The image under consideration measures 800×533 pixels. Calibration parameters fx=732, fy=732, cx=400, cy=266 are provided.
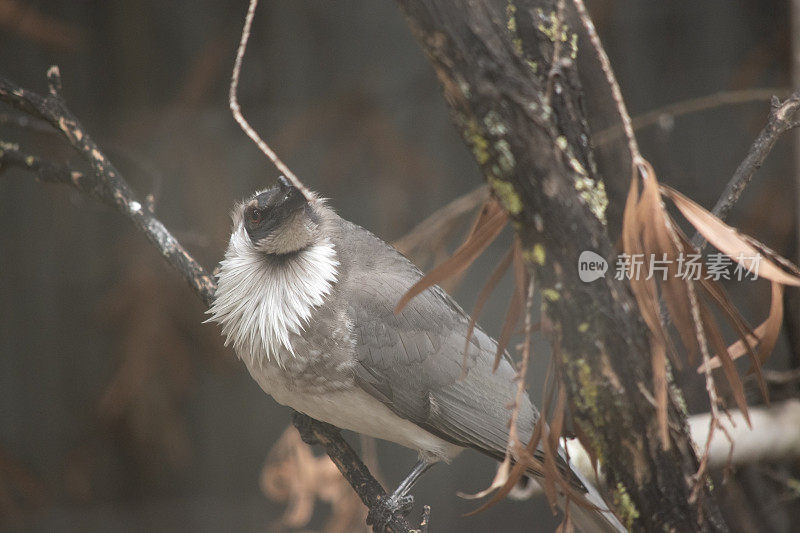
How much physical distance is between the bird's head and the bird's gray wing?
9cm

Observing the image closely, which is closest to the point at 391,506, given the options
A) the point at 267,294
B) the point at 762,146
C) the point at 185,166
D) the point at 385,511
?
the point at 385,511

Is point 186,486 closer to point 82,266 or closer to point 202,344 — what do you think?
point 202,344

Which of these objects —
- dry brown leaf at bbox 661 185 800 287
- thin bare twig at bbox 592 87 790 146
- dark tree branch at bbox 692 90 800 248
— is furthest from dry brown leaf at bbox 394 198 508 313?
dark tree branch at bbox 692 90 800 248

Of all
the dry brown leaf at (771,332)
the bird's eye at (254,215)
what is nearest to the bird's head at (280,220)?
the bird's eye at (254,215)

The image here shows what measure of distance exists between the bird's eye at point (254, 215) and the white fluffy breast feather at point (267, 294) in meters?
0.05

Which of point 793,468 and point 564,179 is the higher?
point 564,179

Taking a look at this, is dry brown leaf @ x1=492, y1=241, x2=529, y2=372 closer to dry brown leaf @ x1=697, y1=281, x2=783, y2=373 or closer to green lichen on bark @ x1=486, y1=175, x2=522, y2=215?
green lichen on bark @ x1=486, y1=175, x2=522, y2=215

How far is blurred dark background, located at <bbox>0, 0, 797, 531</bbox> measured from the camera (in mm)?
1970

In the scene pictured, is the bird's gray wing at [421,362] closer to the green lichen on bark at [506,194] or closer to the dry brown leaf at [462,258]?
the dry brown leaf at [462,258]

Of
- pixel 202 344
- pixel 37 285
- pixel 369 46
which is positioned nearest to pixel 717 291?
pixel 369 46

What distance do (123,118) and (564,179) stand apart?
164 centimetres

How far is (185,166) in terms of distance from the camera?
2.01 m

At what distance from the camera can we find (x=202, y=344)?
6.74 ft

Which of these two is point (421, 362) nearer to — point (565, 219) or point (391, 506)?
point (391, 506)
